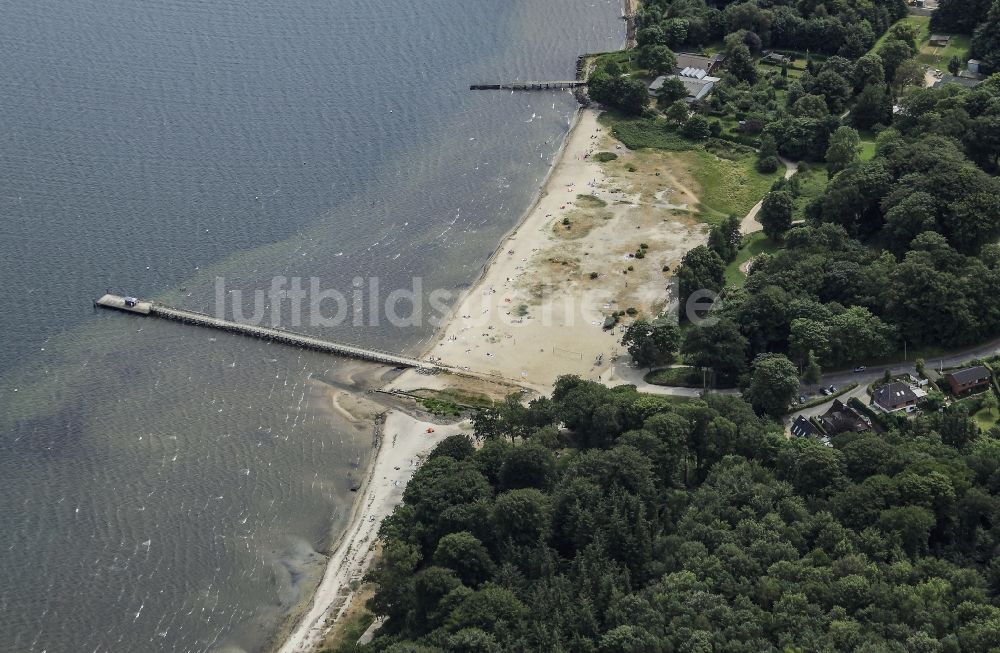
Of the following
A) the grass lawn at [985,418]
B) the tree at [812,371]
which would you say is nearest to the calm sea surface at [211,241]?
the tree at [812,371]

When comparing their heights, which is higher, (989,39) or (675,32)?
(675,32)

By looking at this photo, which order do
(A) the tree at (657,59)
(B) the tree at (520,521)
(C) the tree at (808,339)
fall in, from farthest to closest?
(A) the tree at (657,59) → (C) the tree at (808,339) → (B) the tree at (520,521)

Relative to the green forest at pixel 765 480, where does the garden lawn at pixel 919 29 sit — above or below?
above

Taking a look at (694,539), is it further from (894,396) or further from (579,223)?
(579,223)

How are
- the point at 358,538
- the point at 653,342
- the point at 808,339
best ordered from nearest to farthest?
1. the point at 358,538
2. the point at 808,339
3. the point at 653,342

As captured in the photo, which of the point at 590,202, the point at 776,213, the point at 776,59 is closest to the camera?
the point at 776,213

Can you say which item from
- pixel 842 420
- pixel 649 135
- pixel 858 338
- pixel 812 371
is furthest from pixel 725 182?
pixel 842 420

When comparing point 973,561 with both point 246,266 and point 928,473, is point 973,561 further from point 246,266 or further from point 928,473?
point 246,266

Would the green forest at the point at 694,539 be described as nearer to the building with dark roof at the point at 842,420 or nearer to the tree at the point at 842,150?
the building with dark roof at the point at 842,420
